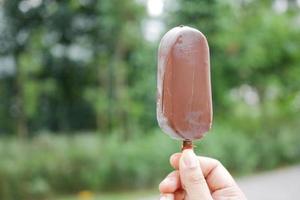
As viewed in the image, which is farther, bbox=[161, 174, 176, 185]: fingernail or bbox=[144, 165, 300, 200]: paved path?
bbox=[144, 165, 300, 200]: paved path

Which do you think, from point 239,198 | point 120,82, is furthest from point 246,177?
point 239,198

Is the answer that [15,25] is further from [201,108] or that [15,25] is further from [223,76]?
[201,108]

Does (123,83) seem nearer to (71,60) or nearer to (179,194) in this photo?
(71,60)

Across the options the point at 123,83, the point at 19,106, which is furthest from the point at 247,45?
the point at 19,106

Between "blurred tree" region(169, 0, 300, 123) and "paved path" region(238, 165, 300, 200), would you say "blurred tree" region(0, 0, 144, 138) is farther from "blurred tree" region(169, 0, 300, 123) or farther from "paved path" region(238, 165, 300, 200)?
"paved path" region(238, 165, 300, 200)

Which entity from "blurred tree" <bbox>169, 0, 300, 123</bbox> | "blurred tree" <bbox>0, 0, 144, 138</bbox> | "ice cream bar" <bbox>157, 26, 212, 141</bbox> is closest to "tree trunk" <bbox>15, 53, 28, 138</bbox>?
"blurred tree" <bbox>0, 0, 144, 138</bbox>

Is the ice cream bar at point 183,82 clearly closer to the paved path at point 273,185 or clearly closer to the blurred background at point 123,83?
the paved path at point 273,185
